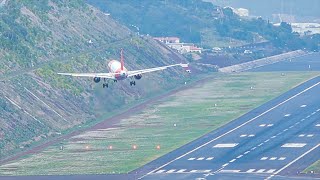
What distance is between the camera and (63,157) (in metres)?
192

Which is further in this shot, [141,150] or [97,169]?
[141,150]

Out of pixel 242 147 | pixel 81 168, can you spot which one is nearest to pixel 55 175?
pixel 81 168

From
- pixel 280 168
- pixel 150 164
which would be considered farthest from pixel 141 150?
pixel 280 168

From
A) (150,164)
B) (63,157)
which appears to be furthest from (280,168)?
(63,157)

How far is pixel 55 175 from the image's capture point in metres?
178

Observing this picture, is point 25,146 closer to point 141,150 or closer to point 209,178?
point 141,150

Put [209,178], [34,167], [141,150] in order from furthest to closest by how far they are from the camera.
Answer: [141,150]
[34,167]
[209,178]

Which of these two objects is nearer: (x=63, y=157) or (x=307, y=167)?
(x=307, y=167)

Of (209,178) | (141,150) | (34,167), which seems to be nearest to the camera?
(209,178)

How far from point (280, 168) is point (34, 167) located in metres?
31.1

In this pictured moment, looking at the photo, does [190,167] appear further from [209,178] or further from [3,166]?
[3,166]

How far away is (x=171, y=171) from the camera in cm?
17950

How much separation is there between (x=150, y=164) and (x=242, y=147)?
669 inches

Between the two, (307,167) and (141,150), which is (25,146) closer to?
(141,150)
